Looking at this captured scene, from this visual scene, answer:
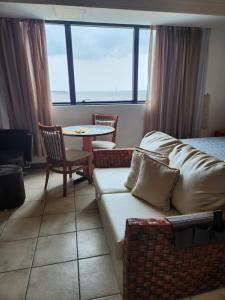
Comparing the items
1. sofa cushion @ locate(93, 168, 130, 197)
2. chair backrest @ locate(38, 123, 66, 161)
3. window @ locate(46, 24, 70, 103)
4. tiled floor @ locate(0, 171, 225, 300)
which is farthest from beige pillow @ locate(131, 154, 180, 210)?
window @ locate(46, 24, 70, 103)

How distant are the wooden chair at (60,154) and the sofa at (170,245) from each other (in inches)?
42.4

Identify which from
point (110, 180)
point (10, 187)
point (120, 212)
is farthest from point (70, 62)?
point (120, 212)

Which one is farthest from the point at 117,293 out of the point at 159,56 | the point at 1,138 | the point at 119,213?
the point at 159,56

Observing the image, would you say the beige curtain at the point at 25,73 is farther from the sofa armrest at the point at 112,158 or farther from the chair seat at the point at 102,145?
the sofa armrest at the point at 112,158

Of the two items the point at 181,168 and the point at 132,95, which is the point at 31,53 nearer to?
the point at 132,95

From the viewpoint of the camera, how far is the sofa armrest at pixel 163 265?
109cm

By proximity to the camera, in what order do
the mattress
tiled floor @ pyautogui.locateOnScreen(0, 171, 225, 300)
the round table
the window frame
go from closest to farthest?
tiled floor @ pyautogui.locateOnScreen(0, 171, 225, 300) < the mattress < the round table < the window frame

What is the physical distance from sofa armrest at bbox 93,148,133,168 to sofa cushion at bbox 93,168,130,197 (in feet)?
0.25

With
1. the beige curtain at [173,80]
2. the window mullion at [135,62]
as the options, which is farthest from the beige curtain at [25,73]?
the beige curtain at [173,80]

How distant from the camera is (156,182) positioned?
1.55 meters

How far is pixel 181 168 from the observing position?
5.13ft

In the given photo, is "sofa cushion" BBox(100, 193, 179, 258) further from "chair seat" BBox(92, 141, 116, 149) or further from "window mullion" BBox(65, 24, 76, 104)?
"window mullion" BBox(65, 24, 76, 104)

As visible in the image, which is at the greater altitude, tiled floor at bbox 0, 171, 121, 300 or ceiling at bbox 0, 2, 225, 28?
ceiling at bbox 0, 2, 225, 28

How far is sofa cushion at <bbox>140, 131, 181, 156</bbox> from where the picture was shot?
1.93 metres
